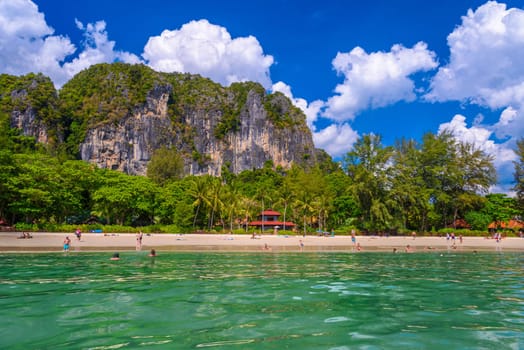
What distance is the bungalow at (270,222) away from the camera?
7656 cm

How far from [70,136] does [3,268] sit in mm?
140739

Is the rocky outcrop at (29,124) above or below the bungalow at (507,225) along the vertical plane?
above

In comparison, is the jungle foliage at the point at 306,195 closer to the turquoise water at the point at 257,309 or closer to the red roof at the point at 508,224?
the red roof at the point at 508,224

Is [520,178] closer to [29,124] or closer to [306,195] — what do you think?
[306,195]

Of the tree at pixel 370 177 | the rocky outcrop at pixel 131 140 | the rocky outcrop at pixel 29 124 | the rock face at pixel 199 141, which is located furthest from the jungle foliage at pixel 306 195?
the rock face at pixel 199 141

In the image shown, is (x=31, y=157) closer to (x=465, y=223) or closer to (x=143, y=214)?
(x=143, y=214)

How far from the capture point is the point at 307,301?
12.1 metres

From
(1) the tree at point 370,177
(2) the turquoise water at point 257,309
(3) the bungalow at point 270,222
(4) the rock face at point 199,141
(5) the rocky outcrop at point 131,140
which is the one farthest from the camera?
(4) the rock face at point 199,141

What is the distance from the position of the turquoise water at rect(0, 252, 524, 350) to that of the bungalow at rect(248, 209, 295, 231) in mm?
56762

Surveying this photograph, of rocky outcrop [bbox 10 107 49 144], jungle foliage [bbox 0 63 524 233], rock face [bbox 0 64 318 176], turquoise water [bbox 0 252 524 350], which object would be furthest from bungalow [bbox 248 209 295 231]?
rocky outcrop [bbox 10 107 49 144]

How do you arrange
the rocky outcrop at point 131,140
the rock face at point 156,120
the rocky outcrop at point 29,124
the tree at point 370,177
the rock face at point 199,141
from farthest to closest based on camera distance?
the rock face at point 199,141, the rocky outcrop at point 131,140, the rock face at point 156,120, the rocky outcrop at point 29,124, the tree at point 370,177

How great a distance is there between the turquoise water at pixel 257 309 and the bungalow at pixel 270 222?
56.8 m

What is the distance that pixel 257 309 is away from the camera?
1087cm

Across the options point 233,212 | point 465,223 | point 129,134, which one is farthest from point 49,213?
point 129,134
